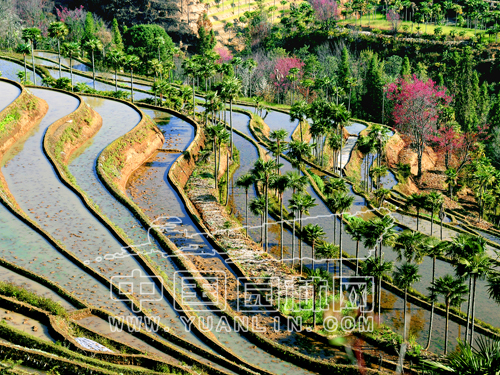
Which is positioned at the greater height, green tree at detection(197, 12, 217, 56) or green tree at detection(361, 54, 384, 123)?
green tree at detection(197, 12, 217, 56)

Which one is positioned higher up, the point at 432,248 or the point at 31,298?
the point at 31,298

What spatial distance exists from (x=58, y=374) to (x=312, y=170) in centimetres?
5308

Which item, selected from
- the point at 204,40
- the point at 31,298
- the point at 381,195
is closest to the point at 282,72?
the point at 204,40

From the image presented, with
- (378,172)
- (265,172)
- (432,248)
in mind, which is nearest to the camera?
(432,248)

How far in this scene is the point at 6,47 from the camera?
118750 millimetres

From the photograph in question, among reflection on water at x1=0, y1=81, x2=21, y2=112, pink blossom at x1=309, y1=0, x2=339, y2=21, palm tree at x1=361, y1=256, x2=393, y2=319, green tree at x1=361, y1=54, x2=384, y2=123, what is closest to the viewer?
palm tree at x1=361, y1=256, x2=393, y2=319

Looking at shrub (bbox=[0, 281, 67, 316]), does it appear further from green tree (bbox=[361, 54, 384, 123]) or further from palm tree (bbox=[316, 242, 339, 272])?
green tree (bbox=[361, 54, 384, 123])

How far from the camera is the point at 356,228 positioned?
4509 cm

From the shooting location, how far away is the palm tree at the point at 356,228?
44688 mm

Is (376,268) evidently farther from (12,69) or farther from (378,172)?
(12,69)

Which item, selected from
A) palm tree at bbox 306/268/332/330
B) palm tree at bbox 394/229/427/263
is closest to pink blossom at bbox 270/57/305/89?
palm tree at bbox 394/229/427/263

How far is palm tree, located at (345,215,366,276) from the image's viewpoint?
44.7 metres

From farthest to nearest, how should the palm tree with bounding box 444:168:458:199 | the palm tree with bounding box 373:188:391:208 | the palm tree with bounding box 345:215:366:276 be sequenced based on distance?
the palm tree with bounding box 444:168:458:199 → the palm tree with bounding box 373:188:391:208 → the palm tree with bounding box 345:215:366:276

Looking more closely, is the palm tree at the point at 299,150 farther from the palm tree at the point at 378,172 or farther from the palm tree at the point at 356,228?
the palm tree at the point at 378,172
